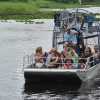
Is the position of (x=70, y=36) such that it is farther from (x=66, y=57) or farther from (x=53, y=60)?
(x=53, y=60)

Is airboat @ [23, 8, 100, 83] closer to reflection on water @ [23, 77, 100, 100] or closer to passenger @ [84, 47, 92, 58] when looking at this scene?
reflection on water @ [23, 77, 100, 100]

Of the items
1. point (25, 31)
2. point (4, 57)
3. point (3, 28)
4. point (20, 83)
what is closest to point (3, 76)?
point (20, 83)

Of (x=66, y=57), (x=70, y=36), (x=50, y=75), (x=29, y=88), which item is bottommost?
(x=29, y=88)

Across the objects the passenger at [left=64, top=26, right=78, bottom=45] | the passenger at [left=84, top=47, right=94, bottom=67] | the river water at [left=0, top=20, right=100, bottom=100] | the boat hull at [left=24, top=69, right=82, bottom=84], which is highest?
the passenger at [left=64, top=26, right=78, bottom=45]

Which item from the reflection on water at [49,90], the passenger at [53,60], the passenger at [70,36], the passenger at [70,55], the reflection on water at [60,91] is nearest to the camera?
the reflection on water at [60,91]

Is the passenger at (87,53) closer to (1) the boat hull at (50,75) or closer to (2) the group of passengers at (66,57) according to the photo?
(2) the group of passengers at (66,57)

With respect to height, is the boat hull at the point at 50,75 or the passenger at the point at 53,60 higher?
the passenger at the point at 53,60

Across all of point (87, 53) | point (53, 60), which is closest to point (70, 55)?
point (53, 60)

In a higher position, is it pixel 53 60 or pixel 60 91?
pixel 53 60

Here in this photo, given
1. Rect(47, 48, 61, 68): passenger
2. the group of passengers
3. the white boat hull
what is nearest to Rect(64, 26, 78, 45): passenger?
the group of passengers

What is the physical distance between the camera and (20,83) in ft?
115

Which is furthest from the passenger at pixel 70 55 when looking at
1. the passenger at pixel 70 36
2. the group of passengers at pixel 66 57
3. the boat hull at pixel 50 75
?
the passenger at pixel 70 36

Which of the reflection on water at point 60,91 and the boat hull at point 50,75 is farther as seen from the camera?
the boat hull at point 50,75

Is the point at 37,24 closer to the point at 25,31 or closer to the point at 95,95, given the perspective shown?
the point at 25,31
